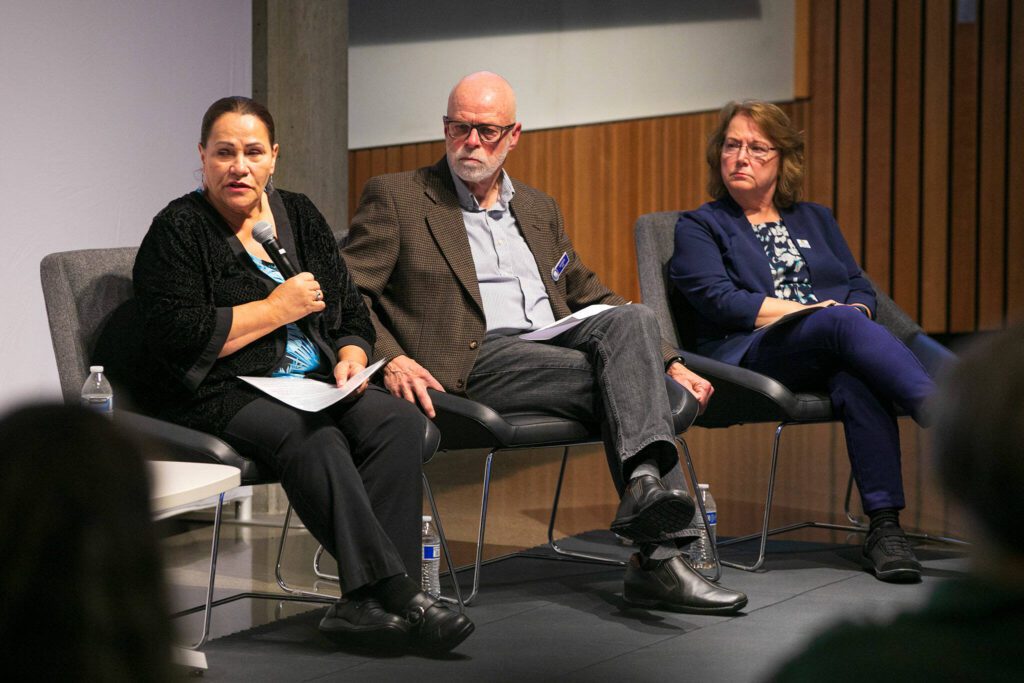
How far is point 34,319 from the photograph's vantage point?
11.7ft

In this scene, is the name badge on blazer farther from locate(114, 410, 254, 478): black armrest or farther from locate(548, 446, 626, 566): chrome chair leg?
locate(114, 410, 254, 478): black armrest

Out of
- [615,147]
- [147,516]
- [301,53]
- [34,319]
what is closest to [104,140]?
[34,319]

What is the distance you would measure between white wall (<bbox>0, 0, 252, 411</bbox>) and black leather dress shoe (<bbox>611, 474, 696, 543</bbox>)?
1.74 metres

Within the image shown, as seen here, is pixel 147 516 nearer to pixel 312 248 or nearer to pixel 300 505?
pixel 300 505

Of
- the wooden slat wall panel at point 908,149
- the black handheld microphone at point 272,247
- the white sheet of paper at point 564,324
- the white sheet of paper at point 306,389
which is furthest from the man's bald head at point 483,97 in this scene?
the wooden slat wall panel at point 908,149

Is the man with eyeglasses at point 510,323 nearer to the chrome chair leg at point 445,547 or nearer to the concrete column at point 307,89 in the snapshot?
the chrome chair leg at point 445,547

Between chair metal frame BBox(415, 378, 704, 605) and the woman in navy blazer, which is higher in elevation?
the woman in navy blazer

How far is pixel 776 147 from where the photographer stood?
159 inches

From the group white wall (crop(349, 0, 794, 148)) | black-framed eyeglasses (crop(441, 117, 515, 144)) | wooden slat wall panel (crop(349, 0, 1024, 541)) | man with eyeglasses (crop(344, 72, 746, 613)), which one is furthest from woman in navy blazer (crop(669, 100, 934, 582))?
white wall (crop(349, 0, 794, 148))

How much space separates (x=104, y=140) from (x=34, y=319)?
0.61 m

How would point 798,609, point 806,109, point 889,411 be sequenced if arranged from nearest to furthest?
point 798,609 < point 889,411 < point 806,109

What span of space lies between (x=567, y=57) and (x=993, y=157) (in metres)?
2.71

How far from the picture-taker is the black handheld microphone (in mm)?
2795

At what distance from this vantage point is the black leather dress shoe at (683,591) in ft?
9.68
